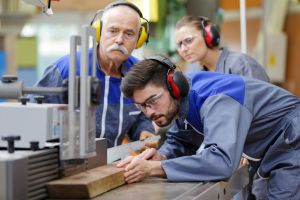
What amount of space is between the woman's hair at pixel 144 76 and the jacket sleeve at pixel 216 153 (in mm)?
205

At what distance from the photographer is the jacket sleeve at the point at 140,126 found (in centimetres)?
279

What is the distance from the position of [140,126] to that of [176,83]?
0.83 metres

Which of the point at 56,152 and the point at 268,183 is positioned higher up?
the point at 56,152

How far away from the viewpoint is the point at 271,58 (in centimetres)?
586

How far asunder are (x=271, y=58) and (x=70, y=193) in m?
4.55

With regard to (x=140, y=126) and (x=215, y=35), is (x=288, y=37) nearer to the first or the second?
(x=215, y=35)

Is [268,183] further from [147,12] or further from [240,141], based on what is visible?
[147,12]

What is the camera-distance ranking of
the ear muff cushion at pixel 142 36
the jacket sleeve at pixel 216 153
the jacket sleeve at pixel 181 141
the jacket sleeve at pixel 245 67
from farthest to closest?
the jacket sleeve at pixel 245 67
the ear muff cushion at pixel 142 36
the jacket sleeve at pixel 181 141
the jacket sleeve at pixel 216 153

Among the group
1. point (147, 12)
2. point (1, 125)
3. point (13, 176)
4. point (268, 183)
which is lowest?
point (268, 183)

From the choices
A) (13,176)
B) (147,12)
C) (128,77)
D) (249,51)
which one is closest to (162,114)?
(128,77)

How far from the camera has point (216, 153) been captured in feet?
6.20

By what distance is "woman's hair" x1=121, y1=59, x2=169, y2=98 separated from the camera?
1998 mm

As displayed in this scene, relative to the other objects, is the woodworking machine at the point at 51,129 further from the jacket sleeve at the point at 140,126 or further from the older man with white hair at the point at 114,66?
the jacket sleeve at the point at 140,126

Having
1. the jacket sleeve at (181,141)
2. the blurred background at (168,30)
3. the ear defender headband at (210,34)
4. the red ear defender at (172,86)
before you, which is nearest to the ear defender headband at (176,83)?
the red ear defender at (172,86)
